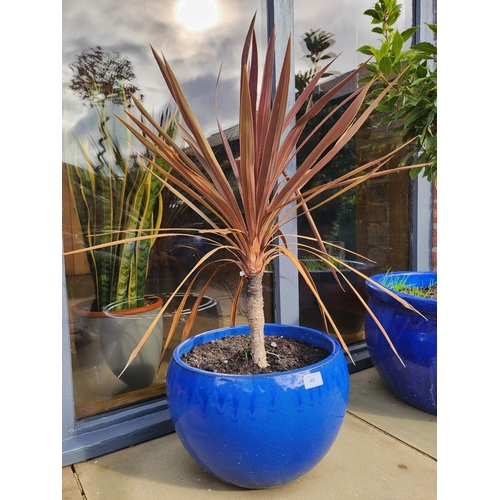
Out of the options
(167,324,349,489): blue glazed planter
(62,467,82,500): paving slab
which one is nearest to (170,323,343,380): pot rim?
(167,324,349,489): blue glazed planter

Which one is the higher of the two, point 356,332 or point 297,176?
point 297,176

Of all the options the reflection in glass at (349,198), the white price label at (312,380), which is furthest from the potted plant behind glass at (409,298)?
the white price label at (312,380)

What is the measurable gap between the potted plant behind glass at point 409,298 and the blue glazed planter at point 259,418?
480 millimetres

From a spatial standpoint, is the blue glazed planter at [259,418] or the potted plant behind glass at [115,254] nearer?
the blue glazed planter at [259,418]

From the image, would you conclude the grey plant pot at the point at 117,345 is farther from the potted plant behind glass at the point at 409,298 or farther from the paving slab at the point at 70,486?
the potted plant behind glass at the point at 409,298

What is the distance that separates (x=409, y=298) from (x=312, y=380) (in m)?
0.60

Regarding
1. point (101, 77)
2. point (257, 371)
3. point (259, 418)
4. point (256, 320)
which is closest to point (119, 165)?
point (101, 77)

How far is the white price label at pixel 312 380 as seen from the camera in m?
1.02

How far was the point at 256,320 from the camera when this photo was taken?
1164 mm

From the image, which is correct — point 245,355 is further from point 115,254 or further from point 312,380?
point 115,254

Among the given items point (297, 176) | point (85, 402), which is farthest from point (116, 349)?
point (297, 176)
